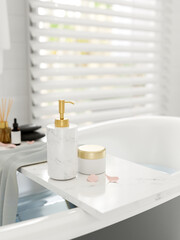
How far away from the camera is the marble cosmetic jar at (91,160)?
1006mm

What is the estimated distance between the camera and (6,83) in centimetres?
192

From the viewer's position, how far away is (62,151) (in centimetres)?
93

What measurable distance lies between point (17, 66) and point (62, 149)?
1.14 metres

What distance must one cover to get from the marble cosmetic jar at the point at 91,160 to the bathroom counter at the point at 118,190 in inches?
0.9

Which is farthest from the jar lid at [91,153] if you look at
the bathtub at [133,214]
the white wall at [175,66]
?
the white wall at [175,66]

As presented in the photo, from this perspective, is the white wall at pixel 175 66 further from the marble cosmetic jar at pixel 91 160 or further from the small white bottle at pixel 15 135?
the marble cosmetic jar at pixel 91 160

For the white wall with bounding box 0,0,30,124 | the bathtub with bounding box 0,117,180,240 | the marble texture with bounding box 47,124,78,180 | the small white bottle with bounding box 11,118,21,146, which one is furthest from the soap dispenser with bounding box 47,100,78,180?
the white wall with bounding box 0,0,30,124

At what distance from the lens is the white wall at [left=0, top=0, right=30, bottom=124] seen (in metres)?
1.91

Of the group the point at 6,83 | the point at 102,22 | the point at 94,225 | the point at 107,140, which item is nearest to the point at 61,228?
the point at 94,225

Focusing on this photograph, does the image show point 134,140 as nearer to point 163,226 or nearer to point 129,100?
point 129,100

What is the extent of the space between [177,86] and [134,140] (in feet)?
3.11

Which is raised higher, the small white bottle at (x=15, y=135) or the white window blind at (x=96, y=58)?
the white window blind at (x=96, y=58)

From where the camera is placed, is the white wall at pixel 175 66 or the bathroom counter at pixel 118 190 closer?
the bathroom counter at pixel 118 190

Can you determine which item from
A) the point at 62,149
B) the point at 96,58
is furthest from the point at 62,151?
the point at 96,58
